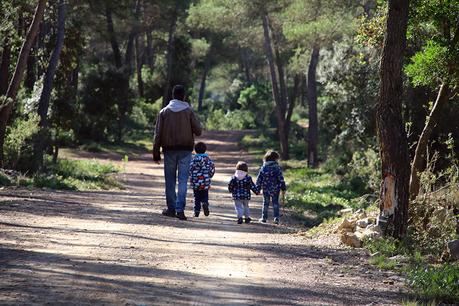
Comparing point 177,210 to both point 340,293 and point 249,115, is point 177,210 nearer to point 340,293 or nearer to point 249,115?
point 340,293

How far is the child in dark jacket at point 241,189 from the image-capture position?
52.9ft

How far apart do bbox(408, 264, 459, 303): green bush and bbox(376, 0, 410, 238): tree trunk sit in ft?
7.50

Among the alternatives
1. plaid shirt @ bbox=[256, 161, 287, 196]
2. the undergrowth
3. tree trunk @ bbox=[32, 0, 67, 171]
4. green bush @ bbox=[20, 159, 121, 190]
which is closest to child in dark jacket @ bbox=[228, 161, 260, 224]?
plaid shirt @ bbox=[256, 161, 287, 196]

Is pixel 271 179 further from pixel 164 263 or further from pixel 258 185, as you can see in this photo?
pixel 164 263

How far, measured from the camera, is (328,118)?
3238cm

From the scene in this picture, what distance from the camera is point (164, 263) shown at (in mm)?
9344

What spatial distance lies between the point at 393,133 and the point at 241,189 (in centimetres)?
451

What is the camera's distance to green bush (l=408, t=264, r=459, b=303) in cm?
883

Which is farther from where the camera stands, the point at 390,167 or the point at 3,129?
the point at 3,129

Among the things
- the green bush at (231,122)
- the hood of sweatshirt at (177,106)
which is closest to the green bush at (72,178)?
the hood of sweatshirt at (177,106)

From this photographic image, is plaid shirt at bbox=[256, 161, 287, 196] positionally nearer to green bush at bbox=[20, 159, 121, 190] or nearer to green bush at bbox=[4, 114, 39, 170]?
green bush at bbox=[20, 159, 121, 190]

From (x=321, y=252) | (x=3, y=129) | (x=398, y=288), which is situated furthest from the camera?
(x=3, y=129)

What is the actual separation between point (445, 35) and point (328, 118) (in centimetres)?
1840

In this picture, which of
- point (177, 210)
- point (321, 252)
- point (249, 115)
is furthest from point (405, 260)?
point (249, 115)
